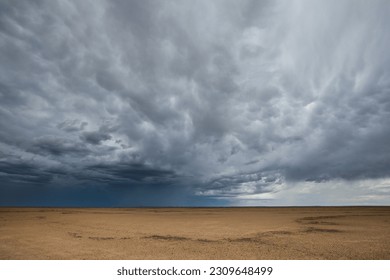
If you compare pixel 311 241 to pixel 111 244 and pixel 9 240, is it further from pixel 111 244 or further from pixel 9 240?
pixel 9 240

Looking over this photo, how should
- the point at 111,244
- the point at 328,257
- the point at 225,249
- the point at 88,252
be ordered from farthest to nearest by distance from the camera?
the point at 111,244 < the point at 225,249 < the point at 88,252 < the point at 328,257

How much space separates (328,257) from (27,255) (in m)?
11.6

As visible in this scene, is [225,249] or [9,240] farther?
[9,240]

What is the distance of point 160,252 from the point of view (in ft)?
34.8

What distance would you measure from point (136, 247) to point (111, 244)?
159 cm

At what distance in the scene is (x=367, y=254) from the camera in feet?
33.3

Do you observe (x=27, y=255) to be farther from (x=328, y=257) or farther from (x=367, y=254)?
(x=367, y=254)
